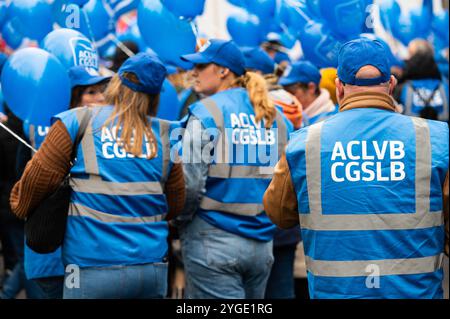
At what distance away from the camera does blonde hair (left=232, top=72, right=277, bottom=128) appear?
4.27 meters

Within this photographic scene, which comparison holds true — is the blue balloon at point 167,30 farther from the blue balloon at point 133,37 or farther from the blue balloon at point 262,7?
the blue balloon at point 133,37

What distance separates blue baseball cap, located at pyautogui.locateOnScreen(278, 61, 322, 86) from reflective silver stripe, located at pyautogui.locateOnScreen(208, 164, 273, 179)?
169 centimetres

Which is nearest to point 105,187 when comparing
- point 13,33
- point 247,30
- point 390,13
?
point 13,33

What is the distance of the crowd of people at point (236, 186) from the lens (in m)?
2.92

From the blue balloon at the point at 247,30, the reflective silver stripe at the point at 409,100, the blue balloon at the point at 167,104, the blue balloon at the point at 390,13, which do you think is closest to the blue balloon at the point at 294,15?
the blue balloon at the point at 247,30

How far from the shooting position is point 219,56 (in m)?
4.38

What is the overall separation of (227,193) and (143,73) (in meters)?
Result: 0.86

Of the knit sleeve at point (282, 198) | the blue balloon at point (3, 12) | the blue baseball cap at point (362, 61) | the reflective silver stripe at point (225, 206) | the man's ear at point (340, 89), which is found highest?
the blue balloon at point (3, 12)

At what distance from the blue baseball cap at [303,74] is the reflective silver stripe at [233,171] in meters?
1.69

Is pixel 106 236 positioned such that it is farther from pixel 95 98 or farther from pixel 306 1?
pixel 306 1

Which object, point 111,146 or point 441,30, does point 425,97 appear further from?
point 111,146

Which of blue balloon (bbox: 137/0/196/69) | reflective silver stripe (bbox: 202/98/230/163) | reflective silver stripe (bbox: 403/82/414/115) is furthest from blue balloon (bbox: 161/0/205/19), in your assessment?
reflective silver stripe (bbox: 403/82/414/115)

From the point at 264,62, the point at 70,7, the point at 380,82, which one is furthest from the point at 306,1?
the point at 380,82

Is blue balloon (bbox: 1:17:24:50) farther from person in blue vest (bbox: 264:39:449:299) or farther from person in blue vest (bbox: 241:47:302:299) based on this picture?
person in blue vest (bbox: 264:39:449:299)
